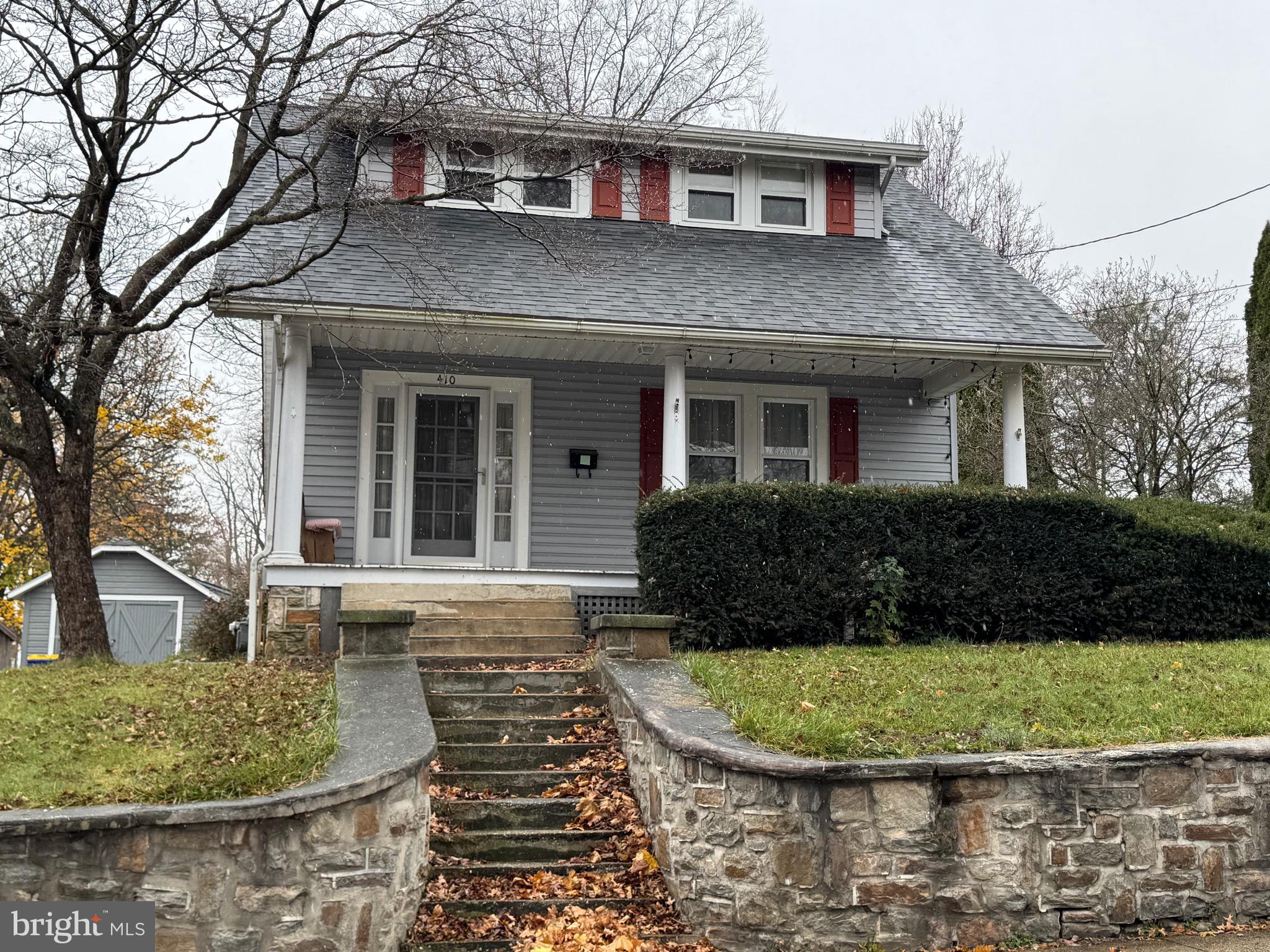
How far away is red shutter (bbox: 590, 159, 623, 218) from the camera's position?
40.8ft

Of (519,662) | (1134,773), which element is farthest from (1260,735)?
(519,662)

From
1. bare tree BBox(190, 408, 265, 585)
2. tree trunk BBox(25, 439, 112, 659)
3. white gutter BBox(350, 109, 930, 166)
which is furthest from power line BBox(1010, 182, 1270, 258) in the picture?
bare tree BBox(190, 408, 265, 585)

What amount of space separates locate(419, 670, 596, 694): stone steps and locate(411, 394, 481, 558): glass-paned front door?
13.1 feet

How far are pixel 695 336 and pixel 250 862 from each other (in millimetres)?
6901

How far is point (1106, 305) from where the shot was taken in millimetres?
20250

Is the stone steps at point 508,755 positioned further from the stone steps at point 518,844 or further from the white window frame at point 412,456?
the white window frame at point 412,456

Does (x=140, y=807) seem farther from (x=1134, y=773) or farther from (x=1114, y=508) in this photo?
(x=1114, y=508)

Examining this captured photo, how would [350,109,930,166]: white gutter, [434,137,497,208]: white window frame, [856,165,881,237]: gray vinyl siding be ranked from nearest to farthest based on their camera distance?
1. [350,109,930,166]: white gutter
2. [434,137,497,208]: white window frame
3. [856,165,881,237]: gray vinyl siding

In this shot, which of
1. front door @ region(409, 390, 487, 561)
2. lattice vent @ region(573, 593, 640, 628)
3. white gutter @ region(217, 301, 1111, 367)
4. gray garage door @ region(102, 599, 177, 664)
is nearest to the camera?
white gutter @ region(217, 301, 1111, 367)

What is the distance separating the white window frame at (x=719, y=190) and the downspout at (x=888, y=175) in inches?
66.3

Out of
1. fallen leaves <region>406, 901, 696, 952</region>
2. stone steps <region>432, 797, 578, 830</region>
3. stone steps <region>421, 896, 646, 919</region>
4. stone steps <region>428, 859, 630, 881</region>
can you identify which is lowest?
fallen leaves <region>406, 901, 696, 952</region>

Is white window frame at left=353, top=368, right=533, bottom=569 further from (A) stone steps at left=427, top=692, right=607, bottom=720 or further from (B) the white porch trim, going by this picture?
(A) stone steps at left=427, top=692, right=607, bottom=720

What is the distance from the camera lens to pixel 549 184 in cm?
1248

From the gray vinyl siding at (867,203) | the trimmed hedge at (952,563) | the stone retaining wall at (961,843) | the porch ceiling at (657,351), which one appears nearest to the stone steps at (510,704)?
the trimmed hedge at (952,563)
